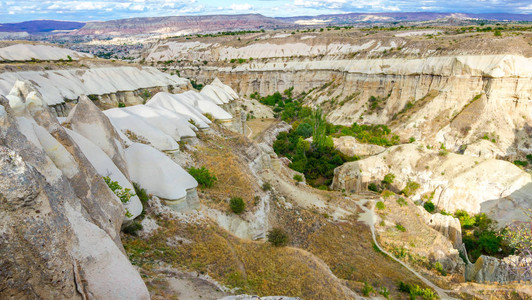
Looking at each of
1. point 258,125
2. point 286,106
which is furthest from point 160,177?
point 286,106

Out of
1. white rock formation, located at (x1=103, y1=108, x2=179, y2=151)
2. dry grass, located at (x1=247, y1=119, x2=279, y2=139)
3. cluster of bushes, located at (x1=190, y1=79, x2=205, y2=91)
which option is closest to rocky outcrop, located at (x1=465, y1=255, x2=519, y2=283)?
white rock formation, located at (x1=103, y1=108, x2=179, y2=151)

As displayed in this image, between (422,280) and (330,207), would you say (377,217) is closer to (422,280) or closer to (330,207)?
(330,207)

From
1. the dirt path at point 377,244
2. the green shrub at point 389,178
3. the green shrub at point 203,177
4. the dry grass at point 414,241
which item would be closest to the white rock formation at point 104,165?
the green shrub at point 203,177

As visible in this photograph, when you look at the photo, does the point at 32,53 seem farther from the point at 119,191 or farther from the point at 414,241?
the point at 414,241

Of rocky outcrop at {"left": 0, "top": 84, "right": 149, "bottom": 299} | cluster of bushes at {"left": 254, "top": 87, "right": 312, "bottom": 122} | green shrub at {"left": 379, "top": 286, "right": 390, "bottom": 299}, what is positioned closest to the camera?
rocky outcrop at {"left": 0, "top": 84, "right": 149, "bottom": 299}

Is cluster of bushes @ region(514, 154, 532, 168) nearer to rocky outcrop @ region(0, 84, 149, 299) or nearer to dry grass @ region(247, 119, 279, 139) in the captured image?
dry grass @ region(247, 119, 279, 139)

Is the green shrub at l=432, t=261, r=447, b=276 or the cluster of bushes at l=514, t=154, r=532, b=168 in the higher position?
the cluster of bushes at l=514, t=154, r=532, b=168

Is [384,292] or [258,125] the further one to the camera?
[258,125]
